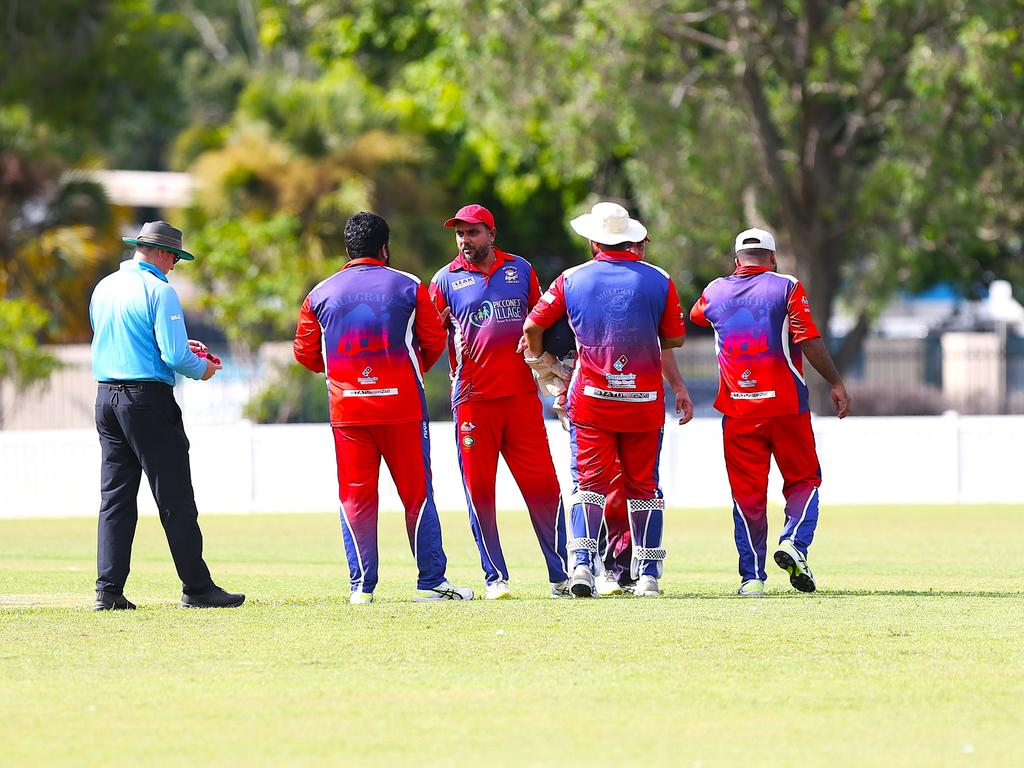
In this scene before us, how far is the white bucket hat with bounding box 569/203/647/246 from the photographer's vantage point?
932 centimetres

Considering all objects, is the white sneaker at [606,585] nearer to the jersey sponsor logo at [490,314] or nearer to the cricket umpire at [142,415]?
the jersey sponsor logo at [490,314]

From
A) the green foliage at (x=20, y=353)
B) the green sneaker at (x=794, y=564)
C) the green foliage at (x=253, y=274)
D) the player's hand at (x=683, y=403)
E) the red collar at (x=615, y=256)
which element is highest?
the green foliage at (x=253, y=274)

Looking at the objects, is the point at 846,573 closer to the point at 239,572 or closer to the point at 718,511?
the point at 239,572

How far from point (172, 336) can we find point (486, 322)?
159 centimetres

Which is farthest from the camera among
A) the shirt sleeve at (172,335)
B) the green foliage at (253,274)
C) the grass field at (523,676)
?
the green foliage at (253,274)

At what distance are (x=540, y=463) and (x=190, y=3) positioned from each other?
5782 centimetres

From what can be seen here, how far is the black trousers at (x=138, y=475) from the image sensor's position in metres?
9.02

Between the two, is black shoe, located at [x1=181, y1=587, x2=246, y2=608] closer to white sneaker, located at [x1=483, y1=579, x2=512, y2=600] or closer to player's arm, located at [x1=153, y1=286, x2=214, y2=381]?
player's arm, located at [x1=153, y1=286, x2=214, y2=381]

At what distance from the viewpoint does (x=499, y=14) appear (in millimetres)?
24938

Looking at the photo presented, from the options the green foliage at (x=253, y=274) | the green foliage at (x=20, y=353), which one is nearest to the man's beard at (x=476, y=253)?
the green foliage at (x=20, y=353)

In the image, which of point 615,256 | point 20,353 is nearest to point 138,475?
point 615,256

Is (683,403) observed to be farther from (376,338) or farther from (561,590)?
(376,338)

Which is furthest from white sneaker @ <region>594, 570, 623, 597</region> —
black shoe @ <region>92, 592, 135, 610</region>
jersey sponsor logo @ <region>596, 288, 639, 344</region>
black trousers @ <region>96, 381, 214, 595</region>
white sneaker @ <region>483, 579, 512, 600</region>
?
black shoe @ <region>92, 592, 135, 610</region>

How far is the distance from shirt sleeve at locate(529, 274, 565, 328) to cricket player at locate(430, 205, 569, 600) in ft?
0.57
